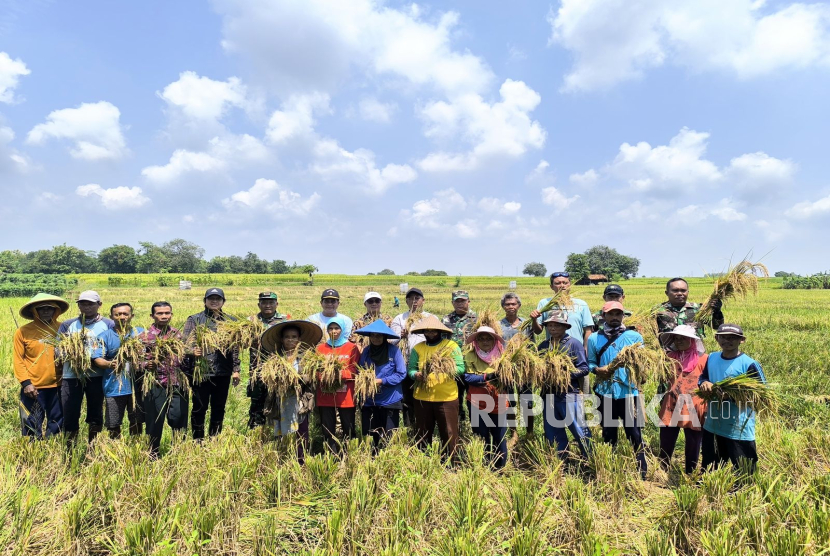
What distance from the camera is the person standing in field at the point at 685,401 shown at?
3787 millimetres

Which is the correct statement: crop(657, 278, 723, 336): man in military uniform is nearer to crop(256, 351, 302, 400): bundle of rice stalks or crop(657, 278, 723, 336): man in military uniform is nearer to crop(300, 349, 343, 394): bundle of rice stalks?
crop(300, 349, 343, 394): bundle of rice stalks

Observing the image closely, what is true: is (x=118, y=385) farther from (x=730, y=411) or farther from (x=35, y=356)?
(x=730, y=411)

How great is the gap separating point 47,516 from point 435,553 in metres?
2.82

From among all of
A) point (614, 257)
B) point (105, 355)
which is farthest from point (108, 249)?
point (614, 257)

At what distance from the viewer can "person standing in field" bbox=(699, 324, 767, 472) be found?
347cm

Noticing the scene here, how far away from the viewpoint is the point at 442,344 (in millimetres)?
Answer: 4152

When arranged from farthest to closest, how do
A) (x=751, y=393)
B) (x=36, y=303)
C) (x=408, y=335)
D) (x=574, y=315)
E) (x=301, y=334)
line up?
(x=408, y=335), (x=574, y=315), (x=301, y=334), (x=36, y=303), (x=751, y=393)

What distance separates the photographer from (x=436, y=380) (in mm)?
4066

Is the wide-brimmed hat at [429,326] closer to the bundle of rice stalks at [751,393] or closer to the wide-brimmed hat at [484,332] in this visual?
the wide-brimmed hat at [484,332]

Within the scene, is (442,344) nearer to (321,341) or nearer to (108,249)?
(321,341)

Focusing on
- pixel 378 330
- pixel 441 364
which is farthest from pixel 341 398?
pixel 441 364

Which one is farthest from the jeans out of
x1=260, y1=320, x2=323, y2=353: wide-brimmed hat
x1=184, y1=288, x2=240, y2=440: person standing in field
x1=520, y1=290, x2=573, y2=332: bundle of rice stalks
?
x1=520, y1=290, x2=573, y2=332: bundle of rice stalks

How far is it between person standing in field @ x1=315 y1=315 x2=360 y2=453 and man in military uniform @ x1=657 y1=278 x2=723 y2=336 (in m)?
3.61

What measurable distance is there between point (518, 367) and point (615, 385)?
1.03m
